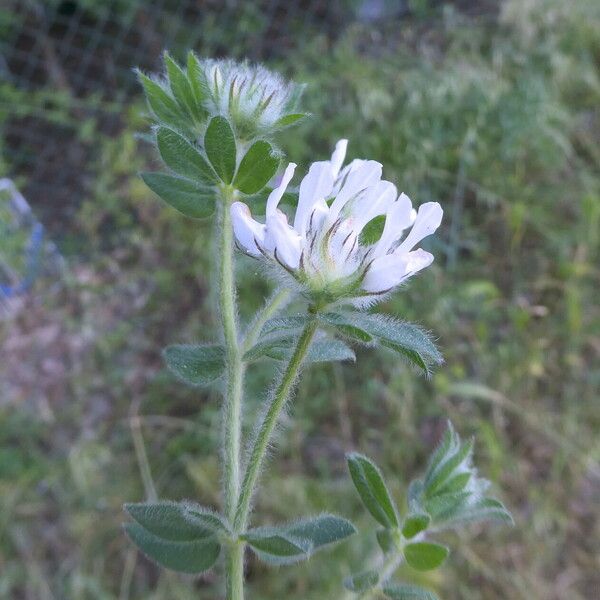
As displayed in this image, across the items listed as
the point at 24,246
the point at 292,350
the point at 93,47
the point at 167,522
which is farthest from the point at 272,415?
the point at 93,47

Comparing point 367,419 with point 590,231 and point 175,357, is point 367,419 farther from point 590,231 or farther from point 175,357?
point 175,357

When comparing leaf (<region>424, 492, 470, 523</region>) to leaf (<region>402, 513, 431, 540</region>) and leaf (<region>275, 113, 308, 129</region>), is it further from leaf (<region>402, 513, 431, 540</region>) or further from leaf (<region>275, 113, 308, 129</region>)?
leaf (<region>275, 113, 308, 129</region>)

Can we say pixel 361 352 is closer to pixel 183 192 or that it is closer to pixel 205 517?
pixel 183 192

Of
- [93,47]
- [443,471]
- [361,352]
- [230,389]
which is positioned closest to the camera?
[230,389]

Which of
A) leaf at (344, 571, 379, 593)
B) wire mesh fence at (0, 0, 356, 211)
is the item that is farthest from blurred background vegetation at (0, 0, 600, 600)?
leaf at (344, 571, 379, 593)

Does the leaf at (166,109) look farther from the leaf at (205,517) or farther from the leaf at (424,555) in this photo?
the leaf at (424,555)

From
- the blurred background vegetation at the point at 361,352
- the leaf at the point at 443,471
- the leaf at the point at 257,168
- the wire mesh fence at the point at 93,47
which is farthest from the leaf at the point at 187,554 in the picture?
the wire mesh fence at the point at 93,47
